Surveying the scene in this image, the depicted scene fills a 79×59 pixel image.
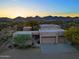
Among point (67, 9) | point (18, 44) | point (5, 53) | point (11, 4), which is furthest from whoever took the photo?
point (67, 9)

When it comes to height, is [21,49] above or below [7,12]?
below

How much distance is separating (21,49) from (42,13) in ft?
28.9

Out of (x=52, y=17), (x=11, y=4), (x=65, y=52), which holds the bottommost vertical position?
(x=65, y=52)

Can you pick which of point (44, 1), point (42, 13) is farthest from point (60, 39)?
point (42, 13)

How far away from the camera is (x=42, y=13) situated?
679 inches

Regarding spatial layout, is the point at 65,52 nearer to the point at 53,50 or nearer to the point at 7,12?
the point at 53,50

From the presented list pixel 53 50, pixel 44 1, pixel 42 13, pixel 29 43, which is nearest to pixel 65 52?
pixel 53 50

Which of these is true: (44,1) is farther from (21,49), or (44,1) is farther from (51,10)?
(21,49)

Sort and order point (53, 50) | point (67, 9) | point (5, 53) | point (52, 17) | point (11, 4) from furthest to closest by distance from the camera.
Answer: point (52, 17) → point (67, 9) → point (11, 4) → point (53, 50) → point (5, 53)

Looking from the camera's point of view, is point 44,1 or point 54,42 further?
point 44,1

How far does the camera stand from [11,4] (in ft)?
47.8

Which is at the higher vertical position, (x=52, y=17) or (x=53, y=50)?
(x=52, y=17)

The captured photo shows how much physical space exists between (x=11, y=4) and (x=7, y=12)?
917 millimetres

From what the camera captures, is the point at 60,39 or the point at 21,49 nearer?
the point at 21,49
